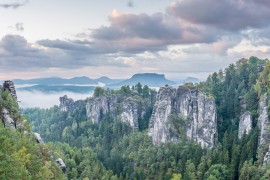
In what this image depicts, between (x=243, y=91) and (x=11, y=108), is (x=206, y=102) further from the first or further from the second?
(x=11, y=108)

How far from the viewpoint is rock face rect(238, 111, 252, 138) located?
3898 inches

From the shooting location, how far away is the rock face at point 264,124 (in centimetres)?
8837

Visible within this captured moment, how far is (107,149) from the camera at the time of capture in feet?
450

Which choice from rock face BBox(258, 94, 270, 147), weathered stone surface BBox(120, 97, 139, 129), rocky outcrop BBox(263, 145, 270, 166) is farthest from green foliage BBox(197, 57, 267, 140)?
weathered stone surface BBox(120, 97, 139, 129)

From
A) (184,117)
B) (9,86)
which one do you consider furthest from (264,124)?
(9,86)

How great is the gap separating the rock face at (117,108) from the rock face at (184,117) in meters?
19.5

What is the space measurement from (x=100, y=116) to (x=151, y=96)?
23.8 m

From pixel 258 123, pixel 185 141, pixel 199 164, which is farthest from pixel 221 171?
pixel 185 141

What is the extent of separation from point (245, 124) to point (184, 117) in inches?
971

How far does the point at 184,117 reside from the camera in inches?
4776

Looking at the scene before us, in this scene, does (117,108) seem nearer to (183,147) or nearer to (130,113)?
(130,113)

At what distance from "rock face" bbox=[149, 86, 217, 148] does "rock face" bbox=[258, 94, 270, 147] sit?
60.8 ft

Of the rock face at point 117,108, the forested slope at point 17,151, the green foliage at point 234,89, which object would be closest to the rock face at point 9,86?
the forested slope at point 17,151

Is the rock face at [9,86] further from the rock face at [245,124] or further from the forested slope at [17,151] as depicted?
the rock face at [245,124]
